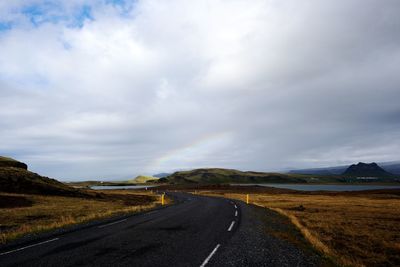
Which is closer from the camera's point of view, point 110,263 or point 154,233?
Answer: point 110,263

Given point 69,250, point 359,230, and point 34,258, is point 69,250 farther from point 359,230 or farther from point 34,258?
point 359,230

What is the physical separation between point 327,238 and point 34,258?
13.1 m

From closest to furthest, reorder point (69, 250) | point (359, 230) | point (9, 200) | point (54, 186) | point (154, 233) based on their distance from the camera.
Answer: point (69, 250)
point (154, 233)
point (359, 230)
point (9, 200)
point (54, 186)

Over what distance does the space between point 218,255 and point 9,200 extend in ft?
108

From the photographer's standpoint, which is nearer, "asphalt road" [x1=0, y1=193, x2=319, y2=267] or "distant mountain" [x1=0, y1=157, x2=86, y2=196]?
"asphalt road" [x1=0, y1=193, x2=319, y2=267]

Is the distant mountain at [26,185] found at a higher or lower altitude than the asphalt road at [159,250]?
higher

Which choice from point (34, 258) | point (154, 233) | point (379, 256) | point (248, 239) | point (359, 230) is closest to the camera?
point (34, 258)

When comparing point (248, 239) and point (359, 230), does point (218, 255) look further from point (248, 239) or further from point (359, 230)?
point (359, 230)

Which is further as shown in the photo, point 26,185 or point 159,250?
point 26,185

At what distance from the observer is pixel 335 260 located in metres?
10.2

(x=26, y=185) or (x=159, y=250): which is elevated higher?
(x=26, y=185)

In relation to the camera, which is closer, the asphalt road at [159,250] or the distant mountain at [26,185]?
the asphalt road at [159,250]

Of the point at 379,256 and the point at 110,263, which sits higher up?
the point at 110,263

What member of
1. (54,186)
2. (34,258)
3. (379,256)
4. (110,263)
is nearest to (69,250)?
(34,258)
